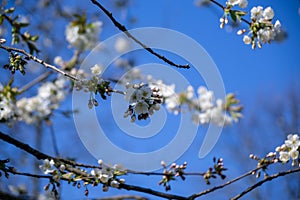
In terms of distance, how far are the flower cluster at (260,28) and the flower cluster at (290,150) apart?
1.36 ft

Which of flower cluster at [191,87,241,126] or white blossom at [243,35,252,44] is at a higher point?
flower cluster at [191,87,241,126]

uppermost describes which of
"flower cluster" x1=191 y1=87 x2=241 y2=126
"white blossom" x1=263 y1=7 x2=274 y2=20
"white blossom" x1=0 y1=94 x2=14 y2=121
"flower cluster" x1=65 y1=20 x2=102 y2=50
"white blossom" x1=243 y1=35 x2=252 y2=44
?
"flower cluster" x1=65 y1=20 x2=102 y2=50

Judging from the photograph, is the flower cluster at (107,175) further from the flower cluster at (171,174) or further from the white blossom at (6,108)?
the white blossom at (6,108)

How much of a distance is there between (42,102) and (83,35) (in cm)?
96

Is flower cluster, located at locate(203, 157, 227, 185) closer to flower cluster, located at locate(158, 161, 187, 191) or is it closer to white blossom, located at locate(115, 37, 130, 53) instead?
flower cluster, located at locate(158, 161, 187, 191)

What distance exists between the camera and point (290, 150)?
5.45 feet

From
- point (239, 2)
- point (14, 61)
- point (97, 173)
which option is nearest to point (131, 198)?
point (97, 173)

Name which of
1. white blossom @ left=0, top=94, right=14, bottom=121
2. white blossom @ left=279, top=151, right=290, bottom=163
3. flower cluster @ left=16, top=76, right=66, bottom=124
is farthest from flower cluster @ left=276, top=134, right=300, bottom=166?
flower cluster @ left=16, top=76, right=66, bottom=124

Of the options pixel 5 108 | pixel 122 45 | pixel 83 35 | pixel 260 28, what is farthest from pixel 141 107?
pixel 122 45

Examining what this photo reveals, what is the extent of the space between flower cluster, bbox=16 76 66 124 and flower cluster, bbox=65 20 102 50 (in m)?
0.62

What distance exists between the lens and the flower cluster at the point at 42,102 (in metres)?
3.06

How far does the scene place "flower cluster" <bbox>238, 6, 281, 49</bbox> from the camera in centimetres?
161

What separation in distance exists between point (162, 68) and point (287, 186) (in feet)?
22.5

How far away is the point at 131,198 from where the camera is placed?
1.87 m
